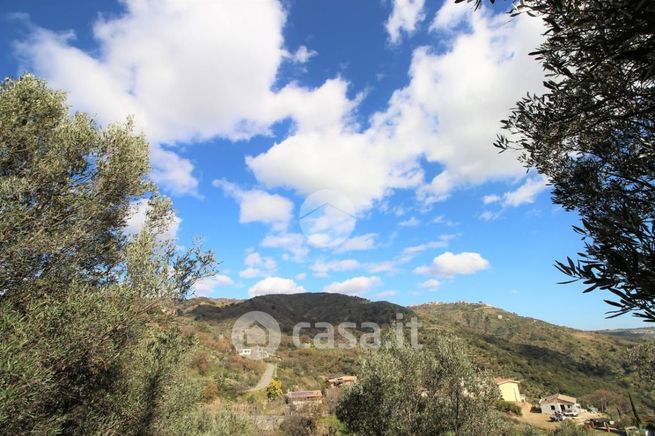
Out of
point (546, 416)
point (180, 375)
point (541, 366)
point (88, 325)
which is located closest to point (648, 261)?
point (88, 325)

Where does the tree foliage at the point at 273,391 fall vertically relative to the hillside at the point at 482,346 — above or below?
below

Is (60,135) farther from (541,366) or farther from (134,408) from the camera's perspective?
(541,366)

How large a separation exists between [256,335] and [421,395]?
3408 inches

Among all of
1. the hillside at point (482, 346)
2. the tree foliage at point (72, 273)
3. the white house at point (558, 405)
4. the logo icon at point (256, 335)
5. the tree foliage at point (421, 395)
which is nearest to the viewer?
the tree foliage at point (72, 273)

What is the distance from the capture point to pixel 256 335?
3996 inches

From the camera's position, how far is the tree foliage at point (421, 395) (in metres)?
20.1

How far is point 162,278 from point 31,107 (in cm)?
492

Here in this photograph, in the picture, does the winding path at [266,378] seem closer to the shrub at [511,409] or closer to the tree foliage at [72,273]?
the shrub at [511,409]

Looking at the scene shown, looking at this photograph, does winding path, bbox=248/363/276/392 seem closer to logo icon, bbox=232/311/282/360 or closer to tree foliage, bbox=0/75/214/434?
logo icon, bbox=232/311/282/360

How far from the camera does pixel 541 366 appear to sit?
88.5 metres

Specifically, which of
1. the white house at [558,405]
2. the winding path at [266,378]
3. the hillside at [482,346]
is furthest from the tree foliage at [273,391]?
the white house at [558,405]

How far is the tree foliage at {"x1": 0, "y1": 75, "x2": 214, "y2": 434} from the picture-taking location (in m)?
6.33

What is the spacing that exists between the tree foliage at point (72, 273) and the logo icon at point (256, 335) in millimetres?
77655

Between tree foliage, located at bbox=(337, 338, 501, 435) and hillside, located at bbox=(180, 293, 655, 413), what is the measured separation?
70.3 ft
